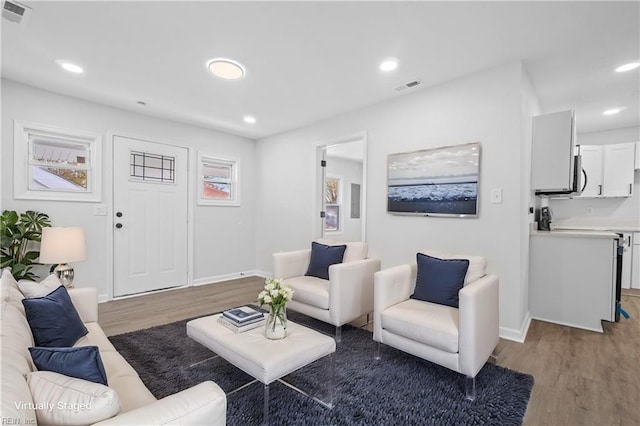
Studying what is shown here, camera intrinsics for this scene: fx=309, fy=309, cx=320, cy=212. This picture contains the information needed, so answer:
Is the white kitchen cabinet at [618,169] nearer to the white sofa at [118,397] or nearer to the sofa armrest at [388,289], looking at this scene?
the sofa armrest at [388,289]

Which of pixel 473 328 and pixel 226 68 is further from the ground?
pixel 226 68

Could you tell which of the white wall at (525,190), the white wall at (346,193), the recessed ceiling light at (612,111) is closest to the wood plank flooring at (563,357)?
the white wall at (525,190)

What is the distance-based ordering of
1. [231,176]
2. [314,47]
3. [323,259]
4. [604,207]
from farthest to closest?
1. [231,176]
2. [604,207]
3. [323,259]
4. [314,47]

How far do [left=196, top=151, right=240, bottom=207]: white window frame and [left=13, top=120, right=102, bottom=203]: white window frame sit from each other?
1308 mm

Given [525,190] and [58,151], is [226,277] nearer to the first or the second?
[58,151]

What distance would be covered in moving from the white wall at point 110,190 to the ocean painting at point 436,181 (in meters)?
2.84

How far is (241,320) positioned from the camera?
203cm

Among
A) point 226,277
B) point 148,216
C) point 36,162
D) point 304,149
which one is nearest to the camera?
point 36,162

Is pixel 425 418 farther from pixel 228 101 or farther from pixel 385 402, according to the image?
pixel 228 101

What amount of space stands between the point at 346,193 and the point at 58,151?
5290 mm

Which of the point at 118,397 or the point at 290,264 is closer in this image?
the point at 118,397

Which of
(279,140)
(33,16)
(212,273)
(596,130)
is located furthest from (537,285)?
(33,16)

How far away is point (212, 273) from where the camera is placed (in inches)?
195

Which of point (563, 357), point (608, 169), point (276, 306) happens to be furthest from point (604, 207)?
point (276, 306)
